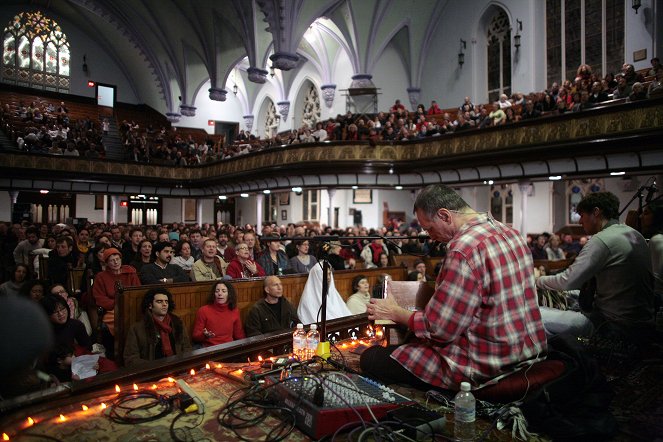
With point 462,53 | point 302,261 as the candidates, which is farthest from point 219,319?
point 462,53

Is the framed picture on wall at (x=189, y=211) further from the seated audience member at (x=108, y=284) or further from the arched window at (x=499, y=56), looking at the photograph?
the seated audience member at (x=108, y=284)

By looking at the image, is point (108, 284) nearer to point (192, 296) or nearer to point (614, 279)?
point (192, 296)

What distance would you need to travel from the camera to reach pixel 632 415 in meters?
2.51

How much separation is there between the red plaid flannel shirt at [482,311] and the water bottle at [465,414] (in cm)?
21

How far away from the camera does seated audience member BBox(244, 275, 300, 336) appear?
15.7 feet

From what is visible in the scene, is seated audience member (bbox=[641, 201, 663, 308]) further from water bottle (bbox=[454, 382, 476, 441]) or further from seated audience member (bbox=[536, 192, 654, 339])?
water bottle (bbox=[454, 382, 476, 441])

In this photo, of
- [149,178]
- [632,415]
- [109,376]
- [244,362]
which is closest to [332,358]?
[244,362]

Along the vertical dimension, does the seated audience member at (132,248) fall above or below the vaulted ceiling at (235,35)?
below

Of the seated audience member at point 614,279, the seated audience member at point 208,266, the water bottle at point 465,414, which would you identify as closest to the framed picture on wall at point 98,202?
the seated audience member at point 208,266

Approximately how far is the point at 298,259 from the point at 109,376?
16.0ft

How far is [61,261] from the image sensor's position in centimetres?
741

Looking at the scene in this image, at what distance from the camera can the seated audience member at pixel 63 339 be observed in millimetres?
3916

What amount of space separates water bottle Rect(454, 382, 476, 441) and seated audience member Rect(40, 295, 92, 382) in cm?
334

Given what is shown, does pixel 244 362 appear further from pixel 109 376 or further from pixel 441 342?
pixel 441 342
